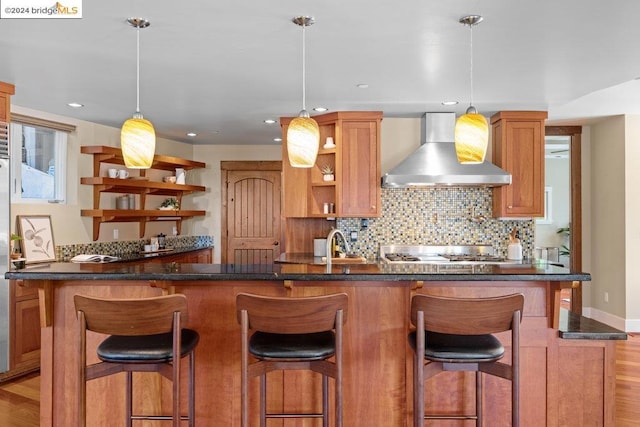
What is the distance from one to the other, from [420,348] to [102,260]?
2.84 meters

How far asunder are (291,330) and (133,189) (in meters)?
4.00

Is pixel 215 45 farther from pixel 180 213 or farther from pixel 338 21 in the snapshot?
pixel 180 213

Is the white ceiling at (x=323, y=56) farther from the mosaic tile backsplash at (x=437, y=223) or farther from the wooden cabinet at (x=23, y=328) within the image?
the wooden cabinet at (x=23, y=328)

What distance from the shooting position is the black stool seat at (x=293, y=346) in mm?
2066

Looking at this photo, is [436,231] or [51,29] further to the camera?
[436,231]

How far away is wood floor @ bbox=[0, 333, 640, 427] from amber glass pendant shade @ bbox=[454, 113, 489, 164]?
6.90 feet

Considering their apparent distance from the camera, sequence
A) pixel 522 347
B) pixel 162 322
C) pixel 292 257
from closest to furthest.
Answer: pixel 162 322, pixel 522 347, pixel 292 257

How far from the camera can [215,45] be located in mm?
2902

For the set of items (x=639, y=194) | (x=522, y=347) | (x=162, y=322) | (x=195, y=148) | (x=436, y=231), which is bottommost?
(x=522, y=347)

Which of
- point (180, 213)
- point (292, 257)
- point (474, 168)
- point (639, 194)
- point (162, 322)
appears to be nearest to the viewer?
point (162, 322)

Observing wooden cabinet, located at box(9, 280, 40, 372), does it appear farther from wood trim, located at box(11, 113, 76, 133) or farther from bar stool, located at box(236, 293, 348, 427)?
bar stool, located at box(236, 293, 348, 427)

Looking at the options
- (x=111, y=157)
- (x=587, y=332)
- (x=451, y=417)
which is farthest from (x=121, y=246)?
(x=587, y=332)

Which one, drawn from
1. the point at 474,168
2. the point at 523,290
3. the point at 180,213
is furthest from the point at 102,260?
the point at 474,168

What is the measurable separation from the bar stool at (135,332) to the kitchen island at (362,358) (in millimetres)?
426
